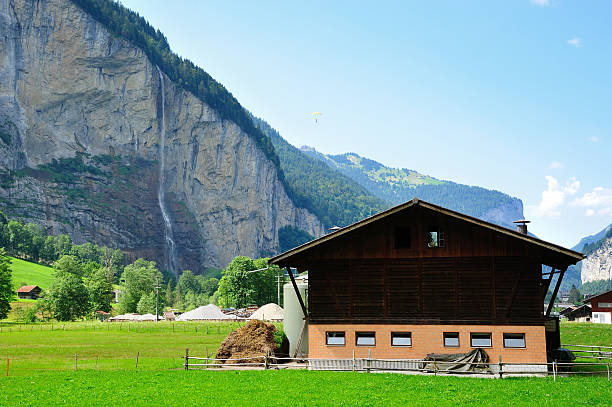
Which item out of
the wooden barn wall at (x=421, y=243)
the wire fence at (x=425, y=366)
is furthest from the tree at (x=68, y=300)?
the wooden barn wall at (x=421, y=243)

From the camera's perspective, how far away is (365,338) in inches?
1123

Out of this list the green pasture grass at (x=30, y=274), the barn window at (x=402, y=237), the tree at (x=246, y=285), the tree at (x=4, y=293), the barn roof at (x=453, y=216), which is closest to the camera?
the barn roof at (x=453, y=216)

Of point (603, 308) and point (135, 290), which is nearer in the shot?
point (603, 308)

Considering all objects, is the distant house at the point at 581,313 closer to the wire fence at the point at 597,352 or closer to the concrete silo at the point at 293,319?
the wire fence at the point at 597,352

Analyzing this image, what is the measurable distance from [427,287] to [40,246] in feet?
576

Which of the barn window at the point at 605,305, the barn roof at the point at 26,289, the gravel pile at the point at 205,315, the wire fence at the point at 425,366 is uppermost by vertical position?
the barn roof at the point at 26,289

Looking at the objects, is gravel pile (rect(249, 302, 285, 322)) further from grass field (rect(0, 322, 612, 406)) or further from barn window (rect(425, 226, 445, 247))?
barn window (rect(425, 226, 445, 247))

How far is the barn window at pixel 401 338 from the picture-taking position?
28.0 metres

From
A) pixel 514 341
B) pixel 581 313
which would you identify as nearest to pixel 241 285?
pixel 581 313

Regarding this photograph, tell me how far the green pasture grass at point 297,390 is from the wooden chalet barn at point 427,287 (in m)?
2.49

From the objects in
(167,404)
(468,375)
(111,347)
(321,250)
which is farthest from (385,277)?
(111,347)

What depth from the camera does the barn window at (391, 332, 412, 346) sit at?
28.0 metres

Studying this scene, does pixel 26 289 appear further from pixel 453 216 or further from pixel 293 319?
pixel 453 216

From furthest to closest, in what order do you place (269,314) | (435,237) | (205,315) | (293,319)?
(205,315), (269,314), (293,319), (435,237)
